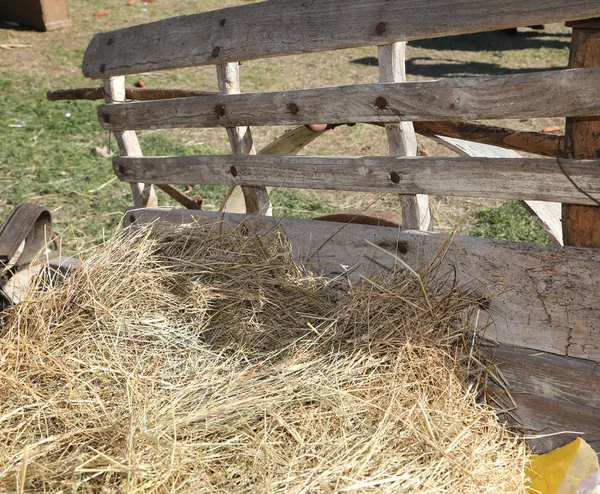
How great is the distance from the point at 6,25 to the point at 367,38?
10483 millimetres

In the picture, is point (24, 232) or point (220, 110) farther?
point (24, 232)

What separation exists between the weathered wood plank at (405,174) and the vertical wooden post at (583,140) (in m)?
0.11

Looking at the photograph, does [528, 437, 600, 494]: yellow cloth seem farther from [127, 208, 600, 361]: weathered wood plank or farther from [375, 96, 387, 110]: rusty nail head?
[375, 96, 387, 110]: rusty nail head

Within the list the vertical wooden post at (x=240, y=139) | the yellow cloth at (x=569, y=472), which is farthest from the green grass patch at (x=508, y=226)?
the yellow cloth at (x=569, y=472)

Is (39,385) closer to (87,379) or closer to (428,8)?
(87,379)

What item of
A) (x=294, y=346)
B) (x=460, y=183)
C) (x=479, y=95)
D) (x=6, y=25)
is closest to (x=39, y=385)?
(x=294, y=346)

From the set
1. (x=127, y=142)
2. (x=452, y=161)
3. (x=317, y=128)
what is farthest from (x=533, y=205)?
(x=127, y=142)

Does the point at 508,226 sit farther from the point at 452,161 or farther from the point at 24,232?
the point at 24,232

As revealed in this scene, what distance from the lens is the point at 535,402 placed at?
236 centimetres

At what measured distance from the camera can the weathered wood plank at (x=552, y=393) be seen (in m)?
2.26

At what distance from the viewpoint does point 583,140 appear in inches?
90.5

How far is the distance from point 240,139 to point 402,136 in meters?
0.98

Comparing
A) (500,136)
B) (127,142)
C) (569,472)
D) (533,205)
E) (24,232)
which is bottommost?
(569,472)

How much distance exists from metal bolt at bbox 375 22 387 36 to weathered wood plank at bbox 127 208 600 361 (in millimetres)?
771
